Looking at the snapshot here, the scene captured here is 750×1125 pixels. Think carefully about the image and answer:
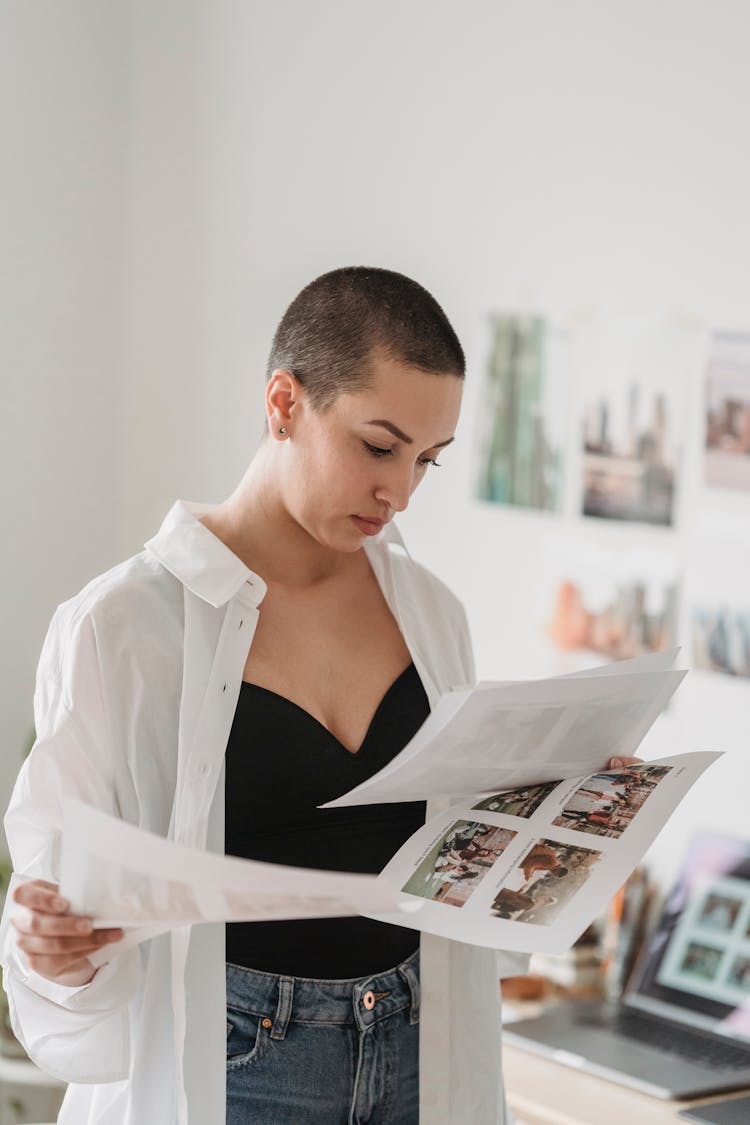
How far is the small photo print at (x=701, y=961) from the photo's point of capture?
7.04 feet

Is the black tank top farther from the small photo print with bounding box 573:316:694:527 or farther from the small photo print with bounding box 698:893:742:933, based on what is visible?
the small photo print with bounding box 573:316:694:527

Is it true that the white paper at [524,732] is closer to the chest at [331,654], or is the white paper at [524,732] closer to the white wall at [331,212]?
the chest at [331,654]

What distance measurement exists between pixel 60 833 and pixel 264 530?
0.37 metres

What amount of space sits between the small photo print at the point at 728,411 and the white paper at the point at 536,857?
0.91m

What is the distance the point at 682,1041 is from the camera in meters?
2.07

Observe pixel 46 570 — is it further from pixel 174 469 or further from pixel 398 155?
pixel 398 155

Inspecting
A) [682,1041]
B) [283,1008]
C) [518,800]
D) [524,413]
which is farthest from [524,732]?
[524,413]

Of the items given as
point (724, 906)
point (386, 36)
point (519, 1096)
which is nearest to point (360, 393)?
point (519, 1096)

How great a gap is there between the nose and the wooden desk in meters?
0.91

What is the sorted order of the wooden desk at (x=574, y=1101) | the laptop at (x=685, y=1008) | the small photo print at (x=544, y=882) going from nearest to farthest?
the small photo print at (x=544, y=882)
the wooden desk at (x=574, y=1101)
the laptop at (x=685, y=1008)

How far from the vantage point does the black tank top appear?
4.39ft

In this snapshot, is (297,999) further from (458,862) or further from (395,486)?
(395,486)

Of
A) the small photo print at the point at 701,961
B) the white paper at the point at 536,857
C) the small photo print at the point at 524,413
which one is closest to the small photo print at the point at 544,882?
the white paper at the point at 536,857

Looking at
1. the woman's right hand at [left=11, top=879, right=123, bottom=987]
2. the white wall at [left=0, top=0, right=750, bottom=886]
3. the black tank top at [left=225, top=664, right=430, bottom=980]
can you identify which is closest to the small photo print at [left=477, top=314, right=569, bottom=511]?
the white wall at [left=0, top=0, right=750, bottom=886]
